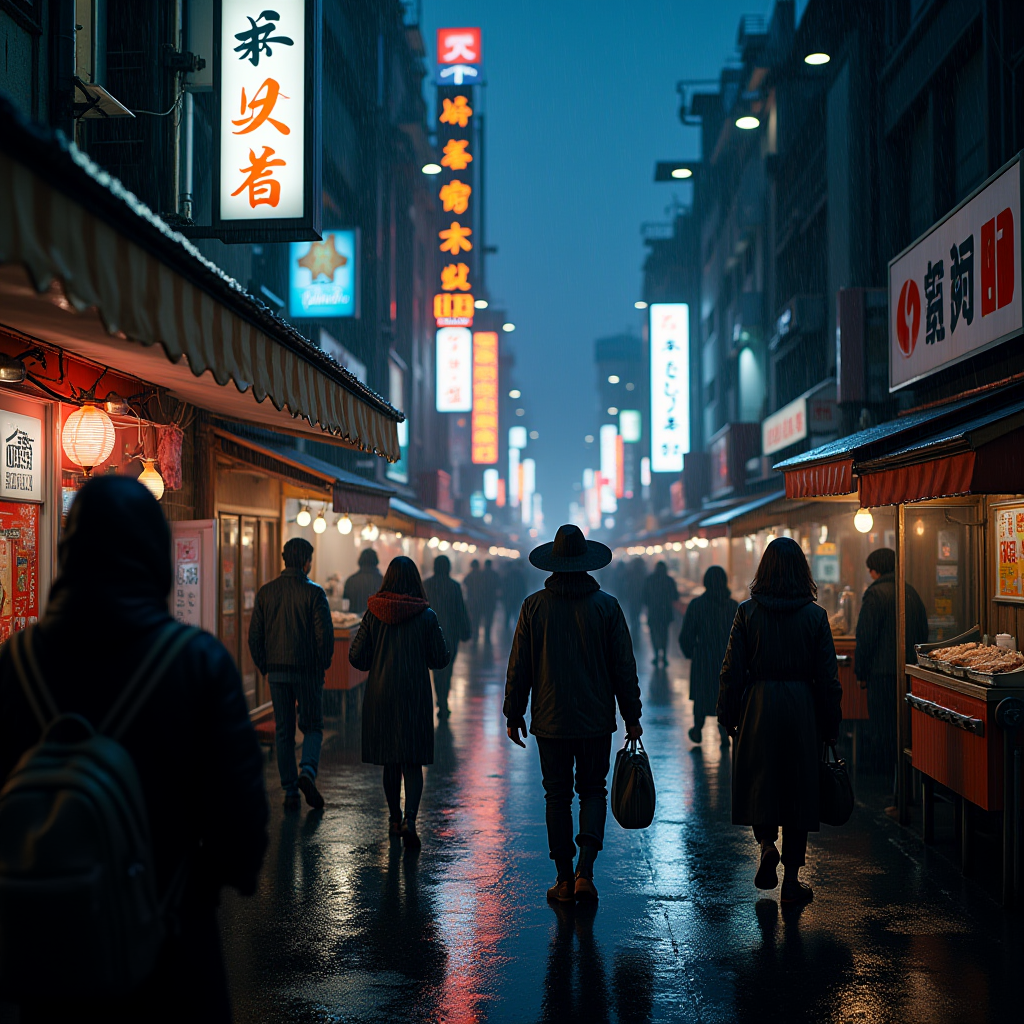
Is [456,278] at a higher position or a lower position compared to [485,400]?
higher

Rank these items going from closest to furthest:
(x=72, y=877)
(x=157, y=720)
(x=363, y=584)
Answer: (x=72, y=877) < (x=157, y=720) < (x=363, y=584)

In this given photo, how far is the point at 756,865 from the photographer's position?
6613mm

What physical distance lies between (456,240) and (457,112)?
3857 mm

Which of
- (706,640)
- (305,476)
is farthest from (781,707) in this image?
(305,476)

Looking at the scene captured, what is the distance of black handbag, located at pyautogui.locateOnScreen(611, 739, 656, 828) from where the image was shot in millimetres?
5652

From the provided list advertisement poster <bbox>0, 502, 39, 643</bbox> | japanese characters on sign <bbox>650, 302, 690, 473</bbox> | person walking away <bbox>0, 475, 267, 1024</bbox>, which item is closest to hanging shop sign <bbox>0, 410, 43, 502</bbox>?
advertisement poster <bbox>0, 502, 39, 643</bbox>

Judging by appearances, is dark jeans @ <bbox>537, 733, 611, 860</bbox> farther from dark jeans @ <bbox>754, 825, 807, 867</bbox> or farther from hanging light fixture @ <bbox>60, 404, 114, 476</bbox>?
hanging light fixture @ <bbox>60, 404, 114, 476</bbox>

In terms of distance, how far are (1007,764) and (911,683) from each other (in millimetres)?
1798

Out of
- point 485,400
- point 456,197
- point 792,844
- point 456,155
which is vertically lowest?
point 792,844

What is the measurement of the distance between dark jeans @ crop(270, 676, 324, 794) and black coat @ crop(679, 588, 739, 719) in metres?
4.31

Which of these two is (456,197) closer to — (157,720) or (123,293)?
(123,293)

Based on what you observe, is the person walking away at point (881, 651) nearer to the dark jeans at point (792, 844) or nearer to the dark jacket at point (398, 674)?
the dark jeans at point (792, 844)

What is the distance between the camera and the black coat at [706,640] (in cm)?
1105

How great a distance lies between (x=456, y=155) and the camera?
106 ft
